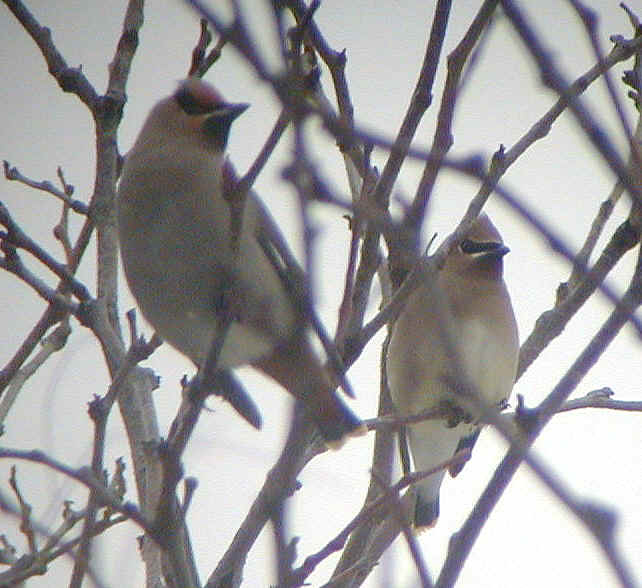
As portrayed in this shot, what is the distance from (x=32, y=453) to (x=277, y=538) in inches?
26.3

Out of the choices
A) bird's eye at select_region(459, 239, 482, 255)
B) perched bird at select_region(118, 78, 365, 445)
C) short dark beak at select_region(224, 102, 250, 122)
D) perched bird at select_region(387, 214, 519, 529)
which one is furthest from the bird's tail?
bird's eye at select_region(459, 239, 482, 255)

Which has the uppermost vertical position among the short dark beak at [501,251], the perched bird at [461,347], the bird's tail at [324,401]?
the short dark beak at [501,251]

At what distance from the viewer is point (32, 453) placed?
1712 millimetres

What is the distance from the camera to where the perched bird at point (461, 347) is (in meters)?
4.31

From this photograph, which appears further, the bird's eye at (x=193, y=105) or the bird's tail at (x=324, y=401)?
the bird's eye at (x=193, y=105)

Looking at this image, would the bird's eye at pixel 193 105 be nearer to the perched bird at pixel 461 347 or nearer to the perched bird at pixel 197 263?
the perched bird at pixel 197 263

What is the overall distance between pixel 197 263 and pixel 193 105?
A: 721mm

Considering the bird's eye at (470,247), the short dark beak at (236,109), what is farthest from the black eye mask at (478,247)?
the short dark beak at (236,109)

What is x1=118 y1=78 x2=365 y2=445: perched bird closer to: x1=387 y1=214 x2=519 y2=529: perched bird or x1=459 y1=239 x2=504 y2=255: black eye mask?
x1=387 y1=214 x2=519 y2=529: perched bird

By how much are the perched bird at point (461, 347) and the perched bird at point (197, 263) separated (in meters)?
1.26

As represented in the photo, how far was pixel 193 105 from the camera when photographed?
11.2ft

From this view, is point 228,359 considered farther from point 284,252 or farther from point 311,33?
point 284,252

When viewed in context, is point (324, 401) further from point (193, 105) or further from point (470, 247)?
point (470, 247)

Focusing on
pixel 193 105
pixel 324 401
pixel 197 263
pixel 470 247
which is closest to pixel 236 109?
pixel 193 105
